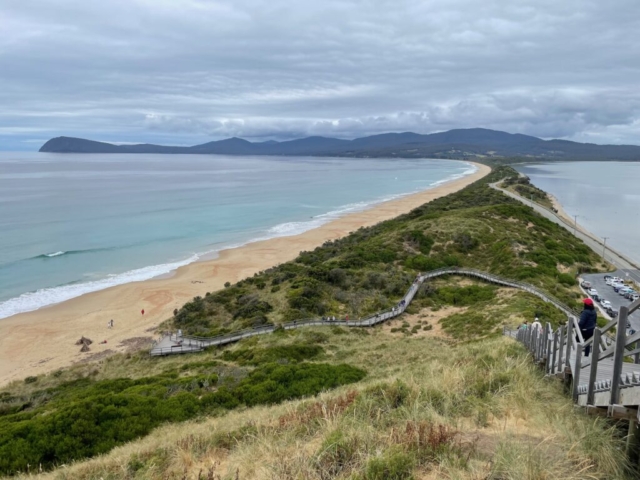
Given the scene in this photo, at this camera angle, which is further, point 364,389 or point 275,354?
point 275,354

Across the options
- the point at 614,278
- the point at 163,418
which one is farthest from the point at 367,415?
the point at 614,278

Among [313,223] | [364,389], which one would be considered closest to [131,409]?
[364,389]

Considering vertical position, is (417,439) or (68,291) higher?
(417,439)

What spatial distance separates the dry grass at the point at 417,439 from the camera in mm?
4445

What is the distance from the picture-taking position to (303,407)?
729 cm

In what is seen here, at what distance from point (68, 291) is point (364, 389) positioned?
3353 centimetres

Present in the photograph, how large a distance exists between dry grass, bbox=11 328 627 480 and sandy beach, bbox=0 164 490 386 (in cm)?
2011

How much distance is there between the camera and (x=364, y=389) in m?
7.45

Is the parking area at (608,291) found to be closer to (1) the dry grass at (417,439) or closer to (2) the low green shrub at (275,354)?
(2) the low green shrub at (275,354)

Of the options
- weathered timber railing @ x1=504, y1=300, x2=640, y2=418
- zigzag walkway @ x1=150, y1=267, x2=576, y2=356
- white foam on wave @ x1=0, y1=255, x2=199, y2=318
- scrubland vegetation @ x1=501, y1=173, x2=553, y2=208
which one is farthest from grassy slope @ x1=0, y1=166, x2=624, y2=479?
scrubland vegetation @ x1=501, y1=173, x2=553, y2=208

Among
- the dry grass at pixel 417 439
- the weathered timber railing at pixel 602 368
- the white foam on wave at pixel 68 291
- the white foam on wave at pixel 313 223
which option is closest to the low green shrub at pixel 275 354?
the dry grass at pixel 417 439

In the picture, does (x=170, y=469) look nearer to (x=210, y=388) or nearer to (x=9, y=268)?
(x=210, y=388)

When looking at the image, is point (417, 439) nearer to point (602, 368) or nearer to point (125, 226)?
point (602, 368)

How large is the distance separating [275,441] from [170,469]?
1408mm
